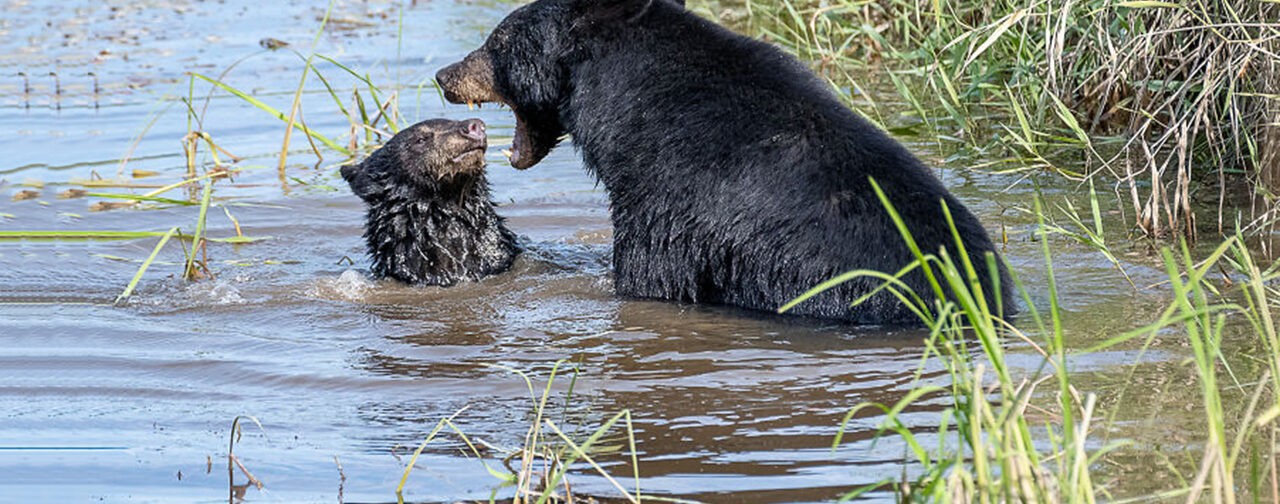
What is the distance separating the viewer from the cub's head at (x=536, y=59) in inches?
241

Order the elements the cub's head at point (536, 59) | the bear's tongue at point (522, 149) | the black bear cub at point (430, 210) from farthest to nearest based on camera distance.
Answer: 1. the black bear cub at point (430, 210)
2. the bear's tongue at point (522, 149)
3. the cub's head at point (536, 59)

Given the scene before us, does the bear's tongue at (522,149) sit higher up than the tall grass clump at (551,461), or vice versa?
the bear's tongue at (522,149)

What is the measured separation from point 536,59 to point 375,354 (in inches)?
53.8

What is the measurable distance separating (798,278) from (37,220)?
4.09m

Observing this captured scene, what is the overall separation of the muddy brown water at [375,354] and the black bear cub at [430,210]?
5.4 inches

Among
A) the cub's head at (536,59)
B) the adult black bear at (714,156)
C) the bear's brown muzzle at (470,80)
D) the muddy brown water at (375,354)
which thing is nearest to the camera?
the muddy brown water at (375,354)

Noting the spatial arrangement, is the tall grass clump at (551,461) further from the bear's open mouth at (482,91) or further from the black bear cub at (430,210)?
the black bear cub at (430,210)

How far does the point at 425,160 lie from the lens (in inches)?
264

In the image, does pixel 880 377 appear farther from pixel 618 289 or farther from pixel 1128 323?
pixel 618 289

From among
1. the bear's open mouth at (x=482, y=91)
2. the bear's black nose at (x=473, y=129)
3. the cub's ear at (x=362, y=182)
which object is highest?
the bear's open mouth at (x=482, y=91)

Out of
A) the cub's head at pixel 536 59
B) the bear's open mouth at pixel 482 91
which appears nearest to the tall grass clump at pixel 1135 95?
the cub's head at pixel 536 59

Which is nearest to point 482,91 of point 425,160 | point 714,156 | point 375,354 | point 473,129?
point 473,129

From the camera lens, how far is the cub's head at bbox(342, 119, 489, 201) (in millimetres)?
6668

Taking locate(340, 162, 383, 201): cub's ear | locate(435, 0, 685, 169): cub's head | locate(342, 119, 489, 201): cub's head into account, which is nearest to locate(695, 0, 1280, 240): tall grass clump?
locate(435, 0, 685, 169): cub's head
